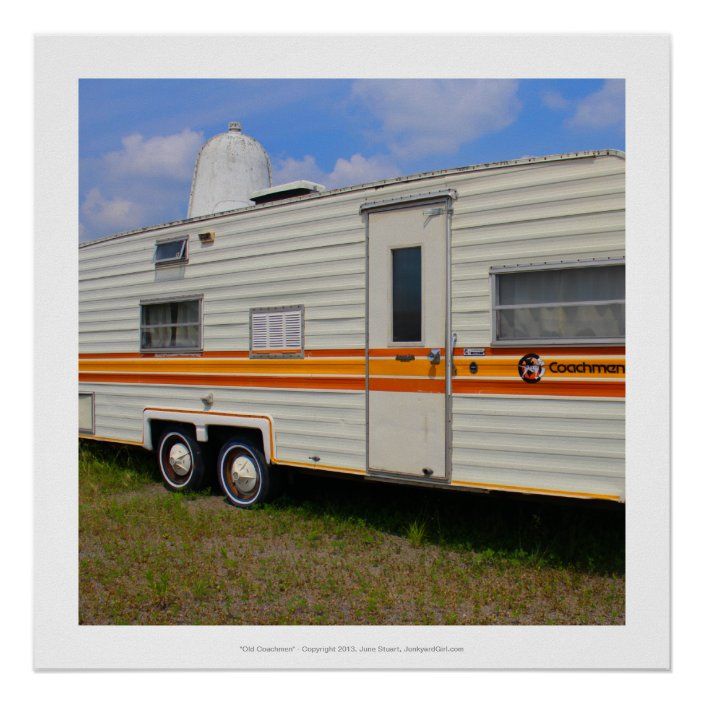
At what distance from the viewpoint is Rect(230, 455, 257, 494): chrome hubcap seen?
6605 millimetres

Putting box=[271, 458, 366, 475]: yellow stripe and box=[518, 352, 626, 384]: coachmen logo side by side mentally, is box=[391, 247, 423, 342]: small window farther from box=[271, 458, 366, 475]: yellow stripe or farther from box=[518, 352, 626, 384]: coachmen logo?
box=[271, 458, 366, 475]: yellow stripe

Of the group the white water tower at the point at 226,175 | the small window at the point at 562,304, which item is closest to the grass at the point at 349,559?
the small window at the point at 562,304

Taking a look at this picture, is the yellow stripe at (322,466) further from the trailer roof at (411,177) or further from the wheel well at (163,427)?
the trailer roof at (411,177)

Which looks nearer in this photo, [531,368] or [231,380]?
[531,368]

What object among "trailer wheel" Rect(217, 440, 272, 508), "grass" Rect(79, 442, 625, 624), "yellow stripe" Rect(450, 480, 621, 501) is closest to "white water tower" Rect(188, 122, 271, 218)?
"trailer wheel" Rect(217, 440, 272, 508)

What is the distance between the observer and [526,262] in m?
4.77

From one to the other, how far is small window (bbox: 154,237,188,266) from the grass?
2.12m

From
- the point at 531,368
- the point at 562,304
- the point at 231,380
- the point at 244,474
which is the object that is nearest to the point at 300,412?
the point at 231,380

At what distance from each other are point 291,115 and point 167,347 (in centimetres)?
308

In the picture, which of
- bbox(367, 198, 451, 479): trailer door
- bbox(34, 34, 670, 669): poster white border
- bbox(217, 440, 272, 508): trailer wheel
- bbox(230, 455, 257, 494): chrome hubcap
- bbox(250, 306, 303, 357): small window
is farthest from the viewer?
bbox(230, 455, 257, 494): chrome hubcap

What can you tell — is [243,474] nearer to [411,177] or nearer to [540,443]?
[540,443]

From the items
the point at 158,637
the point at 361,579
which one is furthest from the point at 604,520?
the point at 158,637

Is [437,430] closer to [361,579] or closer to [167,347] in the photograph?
[361,579]

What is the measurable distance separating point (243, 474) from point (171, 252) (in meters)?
2.32
